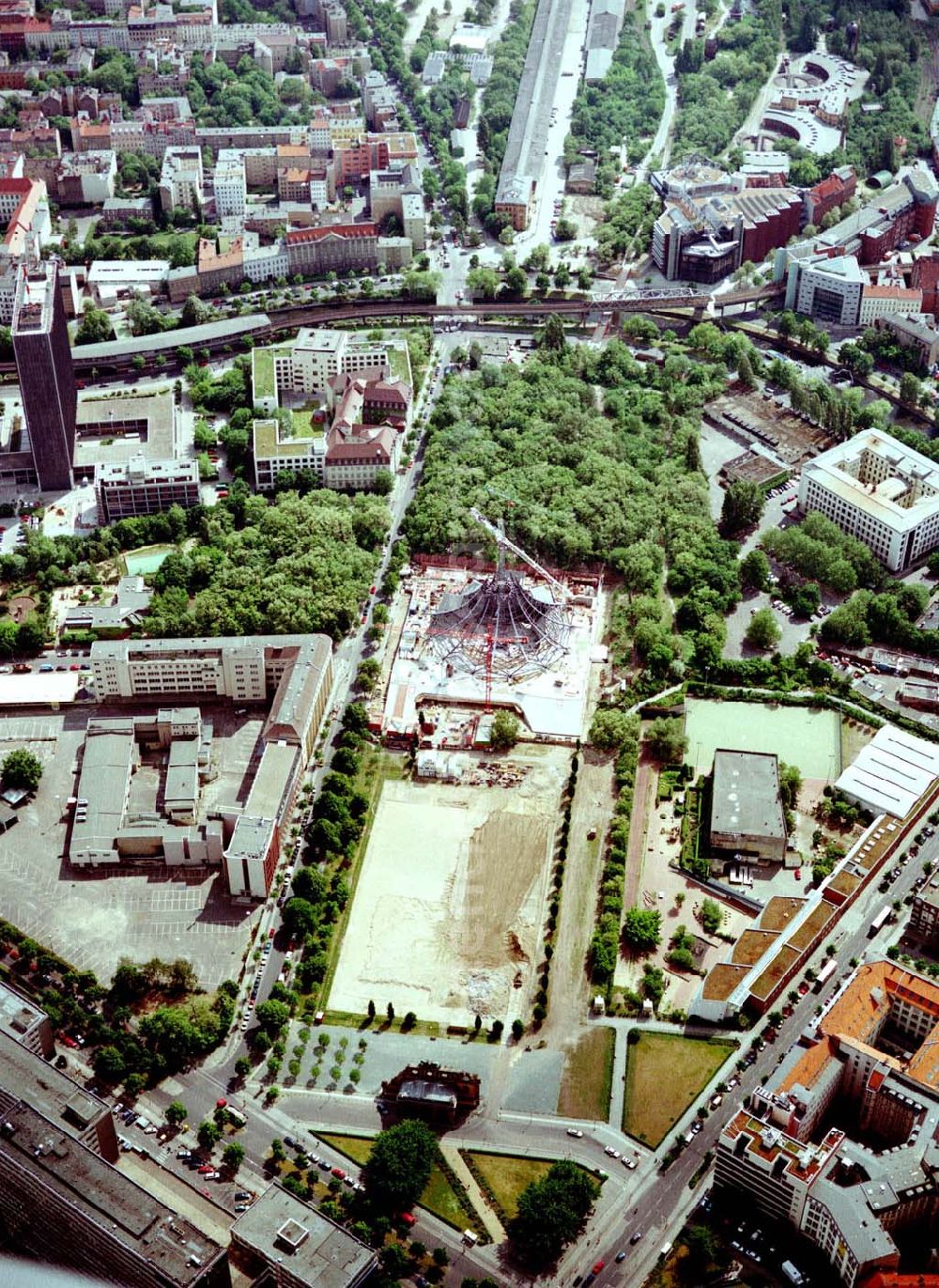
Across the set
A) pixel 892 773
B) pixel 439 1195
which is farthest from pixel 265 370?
pixel 439 1195

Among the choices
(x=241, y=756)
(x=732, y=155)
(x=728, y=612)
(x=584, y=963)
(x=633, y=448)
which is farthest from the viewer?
(x=732, y=155)

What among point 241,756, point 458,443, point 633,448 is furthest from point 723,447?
point 241,756

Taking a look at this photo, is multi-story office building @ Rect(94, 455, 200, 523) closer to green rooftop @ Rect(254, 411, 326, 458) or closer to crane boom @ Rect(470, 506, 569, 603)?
green rooftop @ Rect(254, 411, 326, 458)

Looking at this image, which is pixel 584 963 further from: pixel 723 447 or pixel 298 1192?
pixel 723 447

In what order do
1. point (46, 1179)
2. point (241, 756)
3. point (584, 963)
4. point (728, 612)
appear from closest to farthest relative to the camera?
point (46, 1179)
point (584, 963)
point (241, 756)
point (728, 612)


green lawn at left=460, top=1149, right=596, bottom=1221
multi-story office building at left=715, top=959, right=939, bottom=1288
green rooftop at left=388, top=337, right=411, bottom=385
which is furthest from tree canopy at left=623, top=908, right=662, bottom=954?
green rooftop at left=388, top=337, right=411, bottom=385

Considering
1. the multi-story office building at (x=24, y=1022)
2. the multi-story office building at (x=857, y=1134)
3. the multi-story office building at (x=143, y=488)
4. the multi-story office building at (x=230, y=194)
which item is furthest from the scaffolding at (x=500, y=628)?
the multi-story office building at (x=230, y=194)

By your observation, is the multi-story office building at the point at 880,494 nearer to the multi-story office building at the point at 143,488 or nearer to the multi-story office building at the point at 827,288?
the multi-story office building at the point at 827,288

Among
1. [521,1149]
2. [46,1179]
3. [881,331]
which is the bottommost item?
[521,1149]
